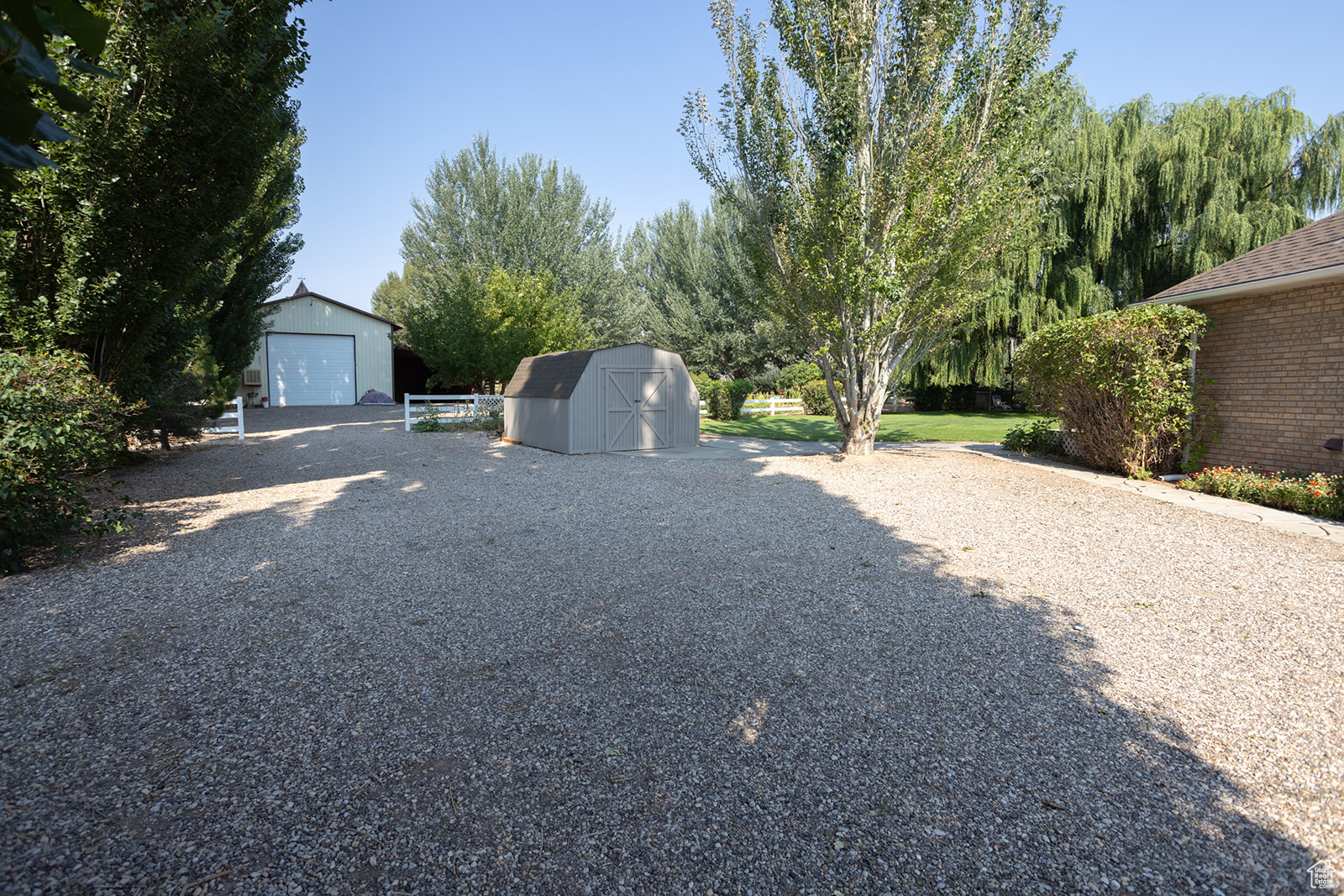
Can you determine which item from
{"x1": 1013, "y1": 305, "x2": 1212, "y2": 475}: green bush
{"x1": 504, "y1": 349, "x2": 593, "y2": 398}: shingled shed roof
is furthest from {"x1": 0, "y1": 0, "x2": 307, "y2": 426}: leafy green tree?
{"x1": 1013, "y1": 305, "x2": 1212, "y2": 475}: green bush

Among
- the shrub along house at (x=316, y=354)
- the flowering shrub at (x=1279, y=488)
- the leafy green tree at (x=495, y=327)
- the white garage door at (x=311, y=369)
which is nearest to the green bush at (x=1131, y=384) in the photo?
the flowering shrub at (x=1279, y=488)

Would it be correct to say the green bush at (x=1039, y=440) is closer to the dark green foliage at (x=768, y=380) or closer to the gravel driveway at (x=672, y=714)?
the gravel driveway at (x=672, y=714)

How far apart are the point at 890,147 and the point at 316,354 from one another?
78.6ft

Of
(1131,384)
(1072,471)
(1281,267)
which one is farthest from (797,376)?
(1281,267)

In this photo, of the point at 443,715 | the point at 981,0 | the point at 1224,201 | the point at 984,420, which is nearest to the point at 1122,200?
the point at 1224,201

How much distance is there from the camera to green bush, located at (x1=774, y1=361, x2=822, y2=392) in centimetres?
2759

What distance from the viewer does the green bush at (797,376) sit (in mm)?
27594

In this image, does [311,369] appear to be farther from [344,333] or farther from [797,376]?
[797,376]

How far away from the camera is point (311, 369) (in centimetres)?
2619

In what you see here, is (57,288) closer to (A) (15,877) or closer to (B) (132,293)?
(B) (132,293)

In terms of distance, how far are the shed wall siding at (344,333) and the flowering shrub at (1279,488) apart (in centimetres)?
2679

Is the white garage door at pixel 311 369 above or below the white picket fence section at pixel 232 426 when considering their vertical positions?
above

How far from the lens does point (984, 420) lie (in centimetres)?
2144

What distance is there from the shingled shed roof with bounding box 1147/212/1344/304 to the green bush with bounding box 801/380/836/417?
14035 mm
